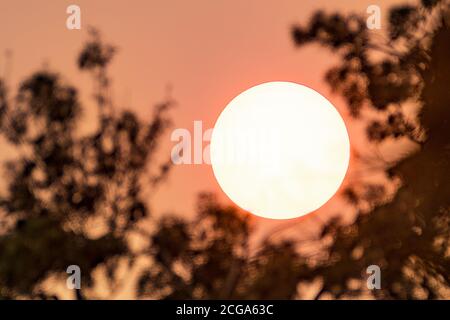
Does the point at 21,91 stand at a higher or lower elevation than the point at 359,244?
higher

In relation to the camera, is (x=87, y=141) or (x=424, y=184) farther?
(x=87, y=141)

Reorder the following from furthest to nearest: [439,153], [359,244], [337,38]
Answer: [337,38], [359,244], [439,153]

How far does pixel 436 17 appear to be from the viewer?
52.7 ft

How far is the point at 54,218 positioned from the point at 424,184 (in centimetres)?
763

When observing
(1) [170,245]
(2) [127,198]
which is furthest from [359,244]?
(2) [127,198]

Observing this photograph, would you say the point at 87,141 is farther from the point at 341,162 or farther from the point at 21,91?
the point at 341,162

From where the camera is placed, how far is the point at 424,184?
Answer: 14.7 m

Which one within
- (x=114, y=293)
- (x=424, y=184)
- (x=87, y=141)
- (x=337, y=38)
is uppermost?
(x=337, y=38)

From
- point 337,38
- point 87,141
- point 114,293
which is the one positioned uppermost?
point 337,38

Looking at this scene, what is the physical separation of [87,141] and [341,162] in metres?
6.50

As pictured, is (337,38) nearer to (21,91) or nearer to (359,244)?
(359,244)

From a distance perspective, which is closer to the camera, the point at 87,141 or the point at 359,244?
the point at 359,244
